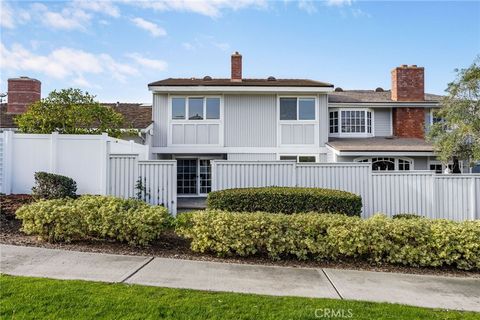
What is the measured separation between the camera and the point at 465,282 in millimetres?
6109

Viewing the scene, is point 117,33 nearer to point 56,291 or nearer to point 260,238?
point 260,238

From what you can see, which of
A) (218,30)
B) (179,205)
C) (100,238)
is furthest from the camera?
(179,205)

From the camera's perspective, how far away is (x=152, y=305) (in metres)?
4.28

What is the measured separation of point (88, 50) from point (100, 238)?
340 inches

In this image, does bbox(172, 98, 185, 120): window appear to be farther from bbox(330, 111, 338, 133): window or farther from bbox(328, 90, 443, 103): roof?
bbox(330, 111, 338, 133): window

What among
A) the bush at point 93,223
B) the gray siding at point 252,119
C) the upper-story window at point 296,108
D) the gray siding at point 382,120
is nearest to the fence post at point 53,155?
the bush at point 93,223

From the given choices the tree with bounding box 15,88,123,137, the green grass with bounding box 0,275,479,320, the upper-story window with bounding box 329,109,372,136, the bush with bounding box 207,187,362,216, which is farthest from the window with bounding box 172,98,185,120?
the green grass with bounding box 0,275,479,320

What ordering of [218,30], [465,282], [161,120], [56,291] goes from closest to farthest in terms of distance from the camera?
[56,291]
[465,282]
[218,30]
[161,120]

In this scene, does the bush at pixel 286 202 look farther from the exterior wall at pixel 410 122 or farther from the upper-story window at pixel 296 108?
the exterior wall at pixel 410 122

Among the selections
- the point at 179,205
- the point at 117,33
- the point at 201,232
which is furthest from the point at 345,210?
the point at 117,33

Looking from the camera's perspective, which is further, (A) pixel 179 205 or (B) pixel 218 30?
(A) pixel 179 205

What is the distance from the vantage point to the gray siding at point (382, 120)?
62.1ft

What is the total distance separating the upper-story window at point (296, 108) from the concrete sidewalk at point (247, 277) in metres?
11.9

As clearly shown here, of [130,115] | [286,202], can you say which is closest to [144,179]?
[286,202]
